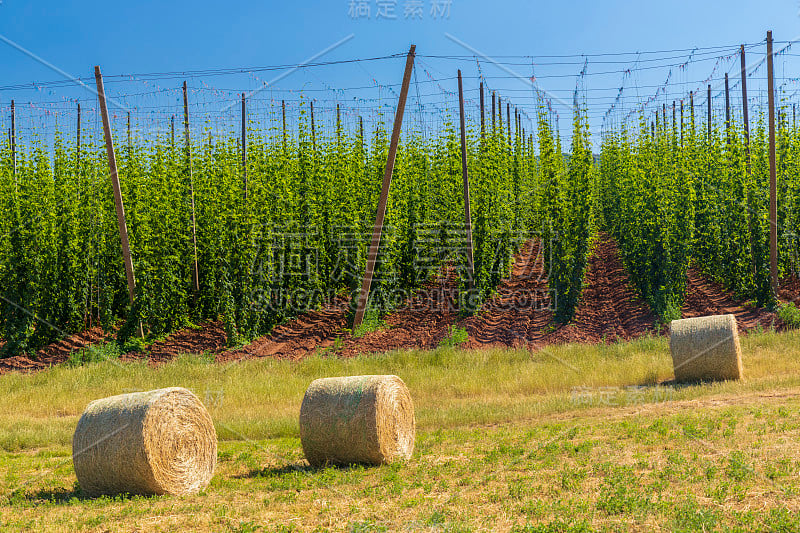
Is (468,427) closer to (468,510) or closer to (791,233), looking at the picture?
(468,510)

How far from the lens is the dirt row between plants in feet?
51.8

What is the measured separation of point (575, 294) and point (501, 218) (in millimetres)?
2989

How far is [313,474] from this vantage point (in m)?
7.84

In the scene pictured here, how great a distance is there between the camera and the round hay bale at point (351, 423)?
8023 millimetres

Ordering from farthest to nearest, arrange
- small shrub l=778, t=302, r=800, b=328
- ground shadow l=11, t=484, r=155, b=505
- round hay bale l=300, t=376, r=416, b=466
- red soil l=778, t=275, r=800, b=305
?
1. red soil l=778, t=275, r=800, b=305
2. small shrub l=778, t=302, r=800, b=328
3. round hay bale l=300, t=376, r=416, b=466
4. ground shadow l=11, t=484, r=155, b=505

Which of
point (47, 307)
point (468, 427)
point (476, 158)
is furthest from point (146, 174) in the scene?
point (468, 427)

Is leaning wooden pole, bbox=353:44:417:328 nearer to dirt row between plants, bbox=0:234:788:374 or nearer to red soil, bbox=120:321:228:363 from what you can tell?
dirt row between plants, bbox=0:234:788:374

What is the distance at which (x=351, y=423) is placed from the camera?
8.05m

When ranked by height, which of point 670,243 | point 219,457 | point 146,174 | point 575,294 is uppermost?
point 146,174

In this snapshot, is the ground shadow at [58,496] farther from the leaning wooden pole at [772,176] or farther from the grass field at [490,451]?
the leaning wooden pole at [772,176]

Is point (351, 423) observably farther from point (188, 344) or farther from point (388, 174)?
point (188, 344)

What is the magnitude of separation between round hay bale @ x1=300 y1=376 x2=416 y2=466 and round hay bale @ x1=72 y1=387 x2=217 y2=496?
4.29 ft

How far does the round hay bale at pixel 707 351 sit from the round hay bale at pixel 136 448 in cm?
783

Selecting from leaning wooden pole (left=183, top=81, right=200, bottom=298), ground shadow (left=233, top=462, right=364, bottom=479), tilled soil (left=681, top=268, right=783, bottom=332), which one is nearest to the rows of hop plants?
leaning wooden pole (left=183, top=81, right=200, bottom=298)
